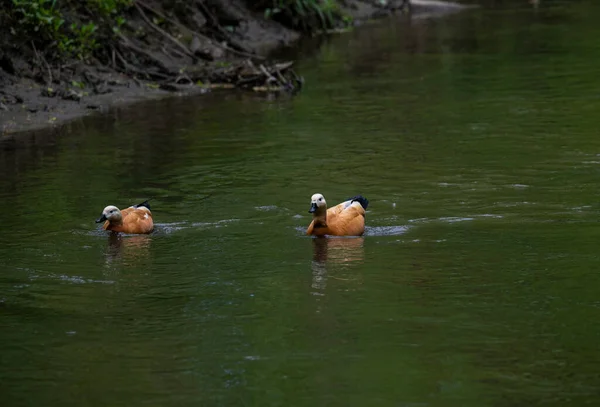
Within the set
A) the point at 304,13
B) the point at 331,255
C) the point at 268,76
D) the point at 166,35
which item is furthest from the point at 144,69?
the point at 331,255

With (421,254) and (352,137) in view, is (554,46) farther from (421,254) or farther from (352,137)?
(421,254)

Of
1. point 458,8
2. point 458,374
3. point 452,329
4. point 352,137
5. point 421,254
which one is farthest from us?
point 458,8

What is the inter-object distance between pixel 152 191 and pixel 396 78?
1007cm

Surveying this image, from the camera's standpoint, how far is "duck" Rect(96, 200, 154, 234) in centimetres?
1275

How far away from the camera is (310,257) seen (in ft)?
38.5

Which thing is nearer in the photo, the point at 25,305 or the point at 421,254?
the point at 25,305

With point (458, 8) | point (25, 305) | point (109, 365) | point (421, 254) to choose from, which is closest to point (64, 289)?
point (25, 305)

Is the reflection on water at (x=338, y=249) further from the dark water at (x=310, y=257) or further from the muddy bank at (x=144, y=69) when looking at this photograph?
the muddy bank at (x=144, y=69)

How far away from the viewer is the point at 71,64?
72.9ft

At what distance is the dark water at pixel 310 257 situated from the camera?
27.8ft

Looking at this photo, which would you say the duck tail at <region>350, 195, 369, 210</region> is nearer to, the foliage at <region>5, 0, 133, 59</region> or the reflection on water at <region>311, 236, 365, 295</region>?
the reflection on water at <region>311, 236, 365, 295</region>

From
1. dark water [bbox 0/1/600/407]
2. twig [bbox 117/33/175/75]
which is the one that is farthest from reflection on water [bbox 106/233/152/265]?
twig [bbox 117/33/175/75]

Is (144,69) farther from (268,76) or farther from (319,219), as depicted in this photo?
(319,219)

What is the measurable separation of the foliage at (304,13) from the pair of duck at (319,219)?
1946cm
